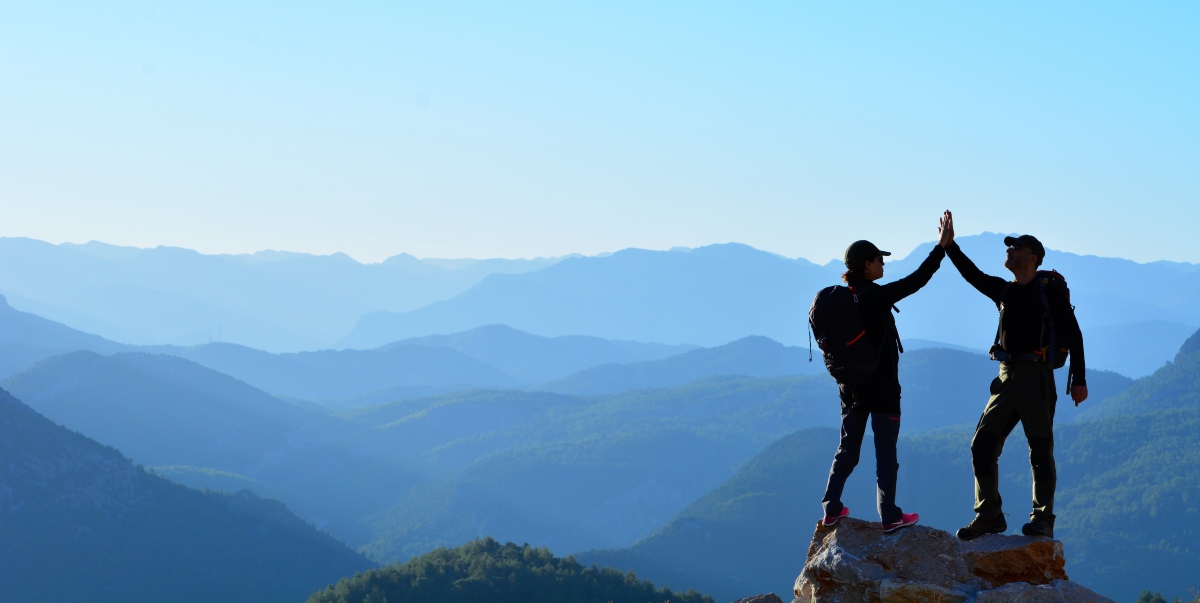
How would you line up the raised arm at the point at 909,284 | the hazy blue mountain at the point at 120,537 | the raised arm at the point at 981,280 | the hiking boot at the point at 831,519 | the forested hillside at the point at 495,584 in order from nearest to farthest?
1. the raised arm at the point at 909,284
2. the raised arm at the point at 981,280
3. the hiking boot at the point at 831,519
4. the forested hillside at the point at 495,584
5. the hazy blue mountain at the point at 120,537

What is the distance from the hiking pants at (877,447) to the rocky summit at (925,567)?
425 mm

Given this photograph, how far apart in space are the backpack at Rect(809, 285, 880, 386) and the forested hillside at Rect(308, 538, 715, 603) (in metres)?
53.6

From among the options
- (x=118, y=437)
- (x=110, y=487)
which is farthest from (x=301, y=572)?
(x=118, y=437)

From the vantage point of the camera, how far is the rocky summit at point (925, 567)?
10.5 m

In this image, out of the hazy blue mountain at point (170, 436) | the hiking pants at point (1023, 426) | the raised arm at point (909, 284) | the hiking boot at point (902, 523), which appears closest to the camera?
the raised arm at point (909, 284)

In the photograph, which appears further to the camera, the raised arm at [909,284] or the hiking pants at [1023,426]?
the hiking pants at [1023,426]

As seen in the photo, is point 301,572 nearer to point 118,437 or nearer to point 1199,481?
point 118,437

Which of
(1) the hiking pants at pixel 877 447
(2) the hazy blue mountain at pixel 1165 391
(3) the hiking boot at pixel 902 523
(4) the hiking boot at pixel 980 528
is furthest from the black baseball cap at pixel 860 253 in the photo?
(2) the hazy blue mountain at pixel 1165 391

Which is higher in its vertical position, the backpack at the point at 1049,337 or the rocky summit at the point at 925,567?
the backpack at the point at 1049,337

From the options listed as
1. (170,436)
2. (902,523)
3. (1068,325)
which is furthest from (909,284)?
(170,436)

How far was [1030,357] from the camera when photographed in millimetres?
10555

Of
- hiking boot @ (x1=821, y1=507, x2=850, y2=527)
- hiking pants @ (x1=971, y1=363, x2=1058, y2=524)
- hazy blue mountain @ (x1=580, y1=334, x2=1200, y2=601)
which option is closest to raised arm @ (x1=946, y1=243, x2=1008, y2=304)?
hiking pants @ (x1=971, y1=363, x2=1058, y2=524)

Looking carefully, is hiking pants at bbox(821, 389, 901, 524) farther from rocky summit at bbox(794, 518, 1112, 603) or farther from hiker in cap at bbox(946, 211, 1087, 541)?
hiker in cap at bbox(946, 211, 1087, 541)

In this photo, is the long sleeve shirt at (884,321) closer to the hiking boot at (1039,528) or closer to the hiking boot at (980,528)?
the hiking boot at (980,528)
